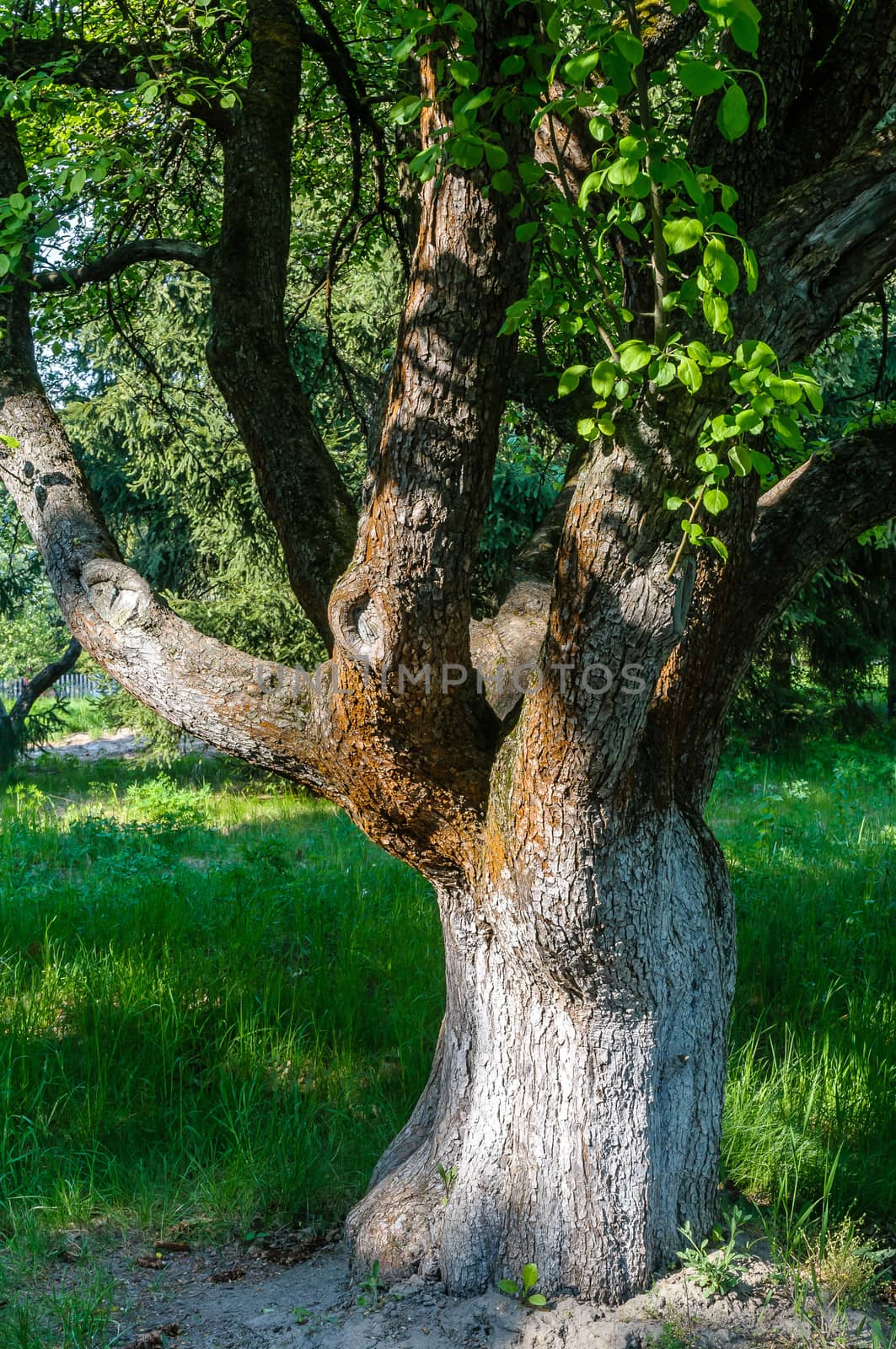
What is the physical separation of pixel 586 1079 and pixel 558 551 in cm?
146

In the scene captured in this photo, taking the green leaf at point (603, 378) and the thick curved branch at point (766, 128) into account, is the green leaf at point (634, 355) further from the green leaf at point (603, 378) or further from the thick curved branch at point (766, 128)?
the thick curved branch at point (766, 128)

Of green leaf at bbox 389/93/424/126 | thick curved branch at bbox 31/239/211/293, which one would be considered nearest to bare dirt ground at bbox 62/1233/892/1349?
green leaf at bbox 389/93/424/126

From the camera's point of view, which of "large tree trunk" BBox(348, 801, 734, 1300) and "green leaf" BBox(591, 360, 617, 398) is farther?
"large tree trunk" BBox(348, 801, 734, 1300)

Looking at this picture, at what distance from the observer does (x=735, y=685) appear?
3.16 metres

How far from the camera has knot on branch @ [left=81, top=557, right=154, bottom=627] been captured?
3.17 m

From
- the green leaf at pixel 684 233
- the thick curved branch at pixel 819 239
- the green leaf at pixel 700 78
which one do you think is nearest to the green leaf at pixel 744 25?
the green leaf at pixel 700 78

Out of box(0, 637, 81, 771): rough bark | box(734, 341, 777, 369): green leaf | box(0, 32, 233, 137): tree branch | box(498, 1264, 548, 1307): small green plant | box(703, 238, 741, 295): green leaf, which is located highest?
box(0, 32, 233, 137): tree branch

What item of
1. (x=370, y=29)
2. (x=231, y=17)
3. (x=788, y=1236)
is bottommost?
(x=788, y=1236)

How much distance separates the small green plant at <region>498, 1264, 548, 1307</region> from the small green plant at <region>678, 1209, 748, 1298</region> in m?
0.41

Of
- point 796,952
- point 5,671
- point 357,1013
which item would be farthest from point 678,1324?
point 5,671

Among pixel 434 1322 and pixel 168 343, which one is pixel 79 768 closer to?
pixel 168 343

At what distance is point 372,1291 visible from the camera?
306cm

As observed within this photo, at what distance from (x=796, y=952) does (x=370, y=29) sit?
4477 millimetres

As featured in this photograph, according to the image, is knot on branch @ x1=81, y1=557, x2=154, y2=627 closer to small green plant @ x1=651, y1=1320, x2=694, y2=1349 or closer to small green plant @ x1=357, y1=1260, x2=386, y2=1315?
small green plant @ x1=357, y1=1260, x2=386, y2=1315
